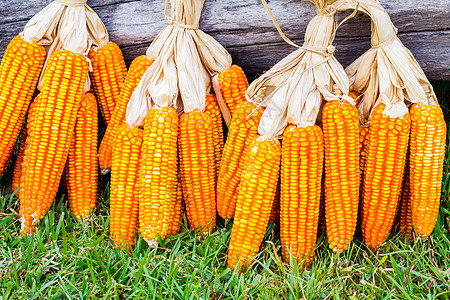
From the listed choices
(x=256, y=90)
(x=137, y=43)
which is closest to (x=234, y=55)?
(x=256, y=90)

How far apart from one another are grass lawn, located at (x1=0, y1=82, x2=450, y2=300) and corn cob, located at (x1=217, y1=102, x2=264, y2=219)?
20 cm

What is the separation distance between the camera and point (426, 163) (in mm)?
2541

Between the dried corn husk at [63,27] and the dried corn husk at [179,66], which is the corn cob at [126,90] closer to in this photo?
the dried corn husk at [179,66]

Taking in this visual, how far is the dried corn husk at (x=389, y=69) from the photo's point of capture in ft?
8.06

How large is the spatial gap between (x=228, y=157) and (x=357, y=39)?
1028 millimetres

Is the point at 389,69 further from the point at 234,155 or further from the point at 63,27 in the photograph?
the point at 63,27

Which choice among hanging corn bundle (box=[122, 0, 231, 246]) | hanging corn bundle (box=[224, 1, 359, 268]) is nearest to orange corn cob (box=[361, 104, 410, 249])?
hanging corn bundle (box=[224, 1, 359, 268])

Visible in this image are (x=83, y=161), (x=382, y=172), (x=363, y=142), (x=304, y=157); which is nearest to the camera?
(x=304, y=157)

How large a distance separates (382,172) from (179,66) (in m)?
1.28

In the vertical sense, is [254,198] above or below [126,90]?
below

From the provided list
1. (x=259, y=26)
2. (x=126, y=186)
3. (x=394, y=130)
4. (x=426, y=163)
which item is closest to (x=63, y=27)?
(x=126, y=186)

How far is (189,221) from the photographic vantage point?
9.30ft

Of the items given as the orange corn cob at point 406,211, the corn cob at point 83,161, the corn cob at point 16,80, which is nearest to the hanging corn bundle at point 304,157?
the orange corn cob at point 406,211

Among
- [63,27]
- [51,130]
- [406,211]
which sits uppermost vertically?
[63,27]
